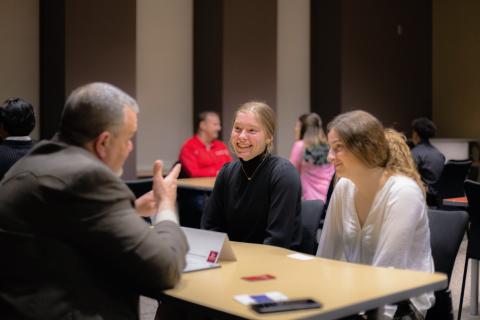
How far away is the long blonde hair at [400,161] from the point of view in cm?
276

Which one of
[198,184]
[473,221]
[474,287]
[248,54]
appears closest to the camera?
[473,221]

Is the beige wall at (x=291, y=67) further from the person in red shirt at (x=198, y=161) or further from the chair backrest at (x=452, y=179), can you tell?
the chair backrest at (x=452, y=179)

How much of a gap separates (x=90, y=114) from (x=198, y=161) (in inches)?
194

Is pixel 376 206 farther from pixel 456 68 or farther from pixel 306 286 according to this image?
pixel 456 68

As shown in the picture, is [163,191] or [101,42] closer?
[163,191]

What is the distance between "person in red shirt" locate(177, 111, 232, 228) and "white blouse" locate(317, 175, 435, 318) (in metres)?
3.72

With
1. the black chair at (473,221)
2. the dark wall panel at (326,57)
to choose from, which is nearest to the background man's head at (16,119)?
the black chair at (473,221)

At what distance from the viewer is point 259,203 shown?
3.16m

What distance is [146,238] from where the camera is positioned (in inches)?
74.9

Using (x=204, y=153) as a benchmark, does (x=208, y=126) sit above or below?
above

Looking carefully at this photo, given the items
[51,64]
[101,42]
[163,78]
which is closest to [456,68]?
[163,78]

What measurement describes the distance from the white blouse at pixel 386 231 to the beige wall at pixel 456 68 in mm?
8802

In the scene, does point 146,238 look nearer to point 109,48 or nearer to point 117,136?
point 117,136

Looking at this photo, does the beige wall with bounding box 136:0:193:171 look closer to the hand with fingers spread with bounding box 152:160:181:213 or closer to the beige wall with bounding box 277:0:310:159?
the beige wall with bounding box 277:0:310:159
